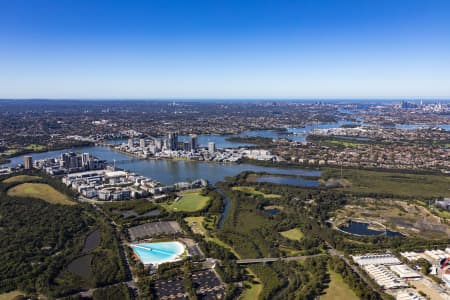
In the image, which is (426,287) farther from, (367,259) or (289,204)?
(289,204)

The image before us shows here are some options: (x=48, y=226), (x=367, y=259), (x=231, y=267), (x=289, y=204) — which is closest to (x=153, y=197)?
(x=48, y=226)

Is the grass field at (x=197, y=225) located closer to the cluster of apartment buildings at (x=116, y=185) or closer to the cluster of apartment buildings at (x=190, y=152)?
the cluster of apartment buildings at (x=116, y=185)

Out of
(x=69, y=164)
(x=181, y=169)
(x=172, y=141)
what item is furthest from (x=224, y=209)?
(x=172, y=141)

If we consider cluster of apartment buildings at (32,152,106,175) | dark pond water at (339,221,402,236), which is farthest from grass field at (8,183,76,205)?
dark pond water at (339,221,402,236)

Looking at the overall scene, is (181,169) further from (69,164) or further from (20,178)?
(20,178)

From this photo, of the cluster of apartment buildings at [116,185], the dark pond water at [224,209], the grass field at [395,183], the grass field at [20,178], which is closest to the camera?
the dark pond water at [224,209]

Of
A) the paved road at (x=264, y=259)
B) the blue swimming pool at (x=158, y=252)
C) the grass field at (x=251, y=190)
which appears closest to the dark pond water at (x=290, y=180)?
the grass field at (x=251, y=190)
